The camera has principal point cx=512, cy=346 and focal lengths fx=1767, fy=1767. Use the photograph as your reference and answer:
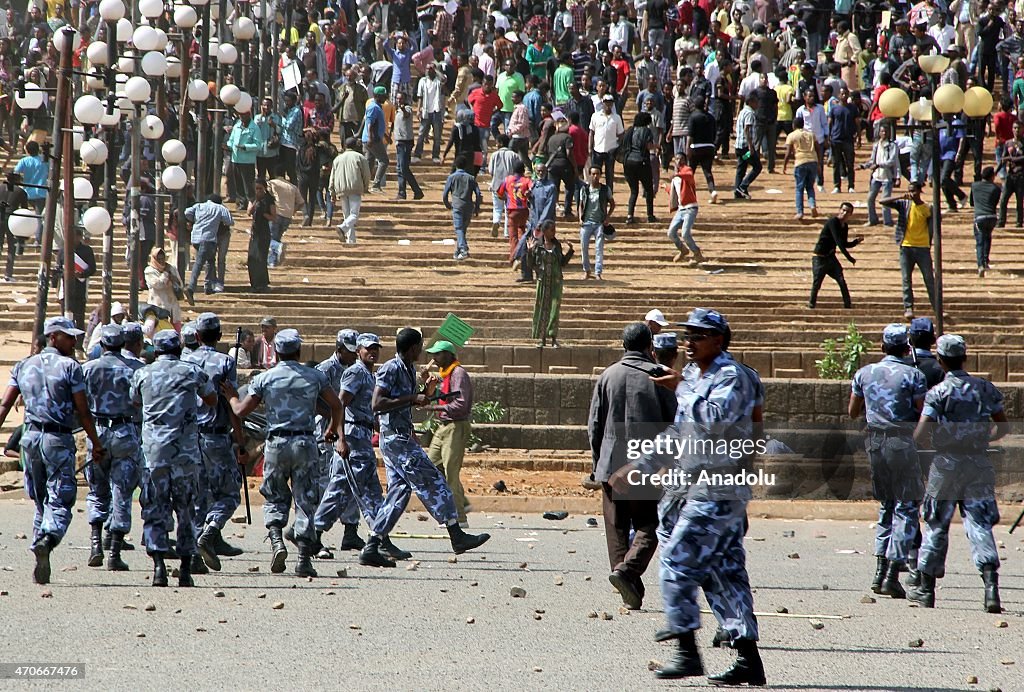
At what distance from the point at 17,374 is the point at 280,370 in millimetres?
1491

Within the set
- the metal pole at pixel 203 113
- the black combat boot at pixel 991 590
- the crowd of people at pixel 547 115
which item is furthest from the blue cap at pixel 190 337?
the metal pole at pixel 203 113

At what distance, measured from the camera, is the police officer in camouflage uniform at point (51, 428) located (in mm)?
9875

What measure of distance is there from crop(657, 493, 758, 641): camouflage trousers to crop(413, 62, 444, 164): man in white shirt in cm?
2053

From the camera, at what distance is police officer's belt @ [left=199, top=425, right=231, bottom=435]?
10812 millimetres

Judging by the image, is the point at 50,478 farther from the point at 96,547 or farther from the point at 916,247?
the point at 916,247

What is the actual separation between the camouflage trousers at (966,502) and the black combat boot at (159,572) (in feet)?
13.7

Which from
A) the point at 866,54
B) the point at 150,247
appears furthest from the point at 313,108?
the point at 866,54

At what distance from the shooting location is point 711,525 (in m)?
6.88

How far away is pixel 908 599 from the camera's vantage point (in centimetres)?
971

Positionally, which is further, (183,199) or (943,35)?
(943,35)

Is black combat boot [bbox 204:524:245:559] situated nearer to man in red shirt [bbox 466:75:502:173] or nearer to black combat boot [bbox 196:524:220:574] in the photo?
black combat boot [bbox 196:524:220:574]

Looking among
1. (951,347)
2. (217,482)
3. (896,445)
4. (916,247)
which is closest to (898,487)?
(896,445)

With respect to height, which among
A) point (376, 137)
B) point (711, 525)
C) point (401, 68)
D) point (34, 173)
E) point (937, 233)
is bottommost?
point (711, 525)

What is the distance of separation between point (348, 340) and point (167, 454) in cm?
175
